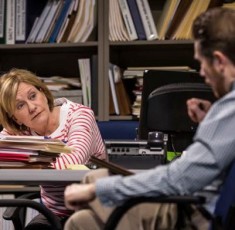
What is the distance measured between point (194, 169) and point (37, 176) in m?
0.62

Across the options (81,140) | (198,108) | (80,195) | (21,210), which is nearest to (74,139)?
(81,140)

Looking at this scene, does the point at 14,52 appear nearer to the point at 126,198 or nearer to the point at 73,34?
the point at 73,34

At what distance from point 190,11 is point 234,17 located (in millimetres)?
2285

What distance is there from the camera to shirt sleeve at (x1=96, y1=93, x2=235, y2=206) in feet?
4.73

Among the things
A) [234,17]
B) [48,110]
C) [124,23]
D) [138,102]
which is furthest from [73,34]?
[234,17]

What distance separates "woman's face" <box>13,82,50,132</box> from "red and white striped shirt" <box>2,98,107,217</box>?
8 cm

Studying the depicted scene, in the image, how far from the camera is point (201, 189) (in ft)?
4.93

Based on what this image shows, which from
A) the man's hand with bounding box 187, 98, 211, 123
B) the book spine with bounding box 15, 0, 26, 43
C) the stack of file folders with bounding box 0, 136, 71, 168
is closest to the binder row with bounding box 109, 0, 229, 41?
the book spine with bounding box 15, 0, 26, 43

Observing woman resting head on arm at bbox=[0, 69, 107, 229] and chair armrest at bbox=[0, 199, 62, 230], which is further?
woman resting head on arm at bbox=[0, 69, 107, 229]

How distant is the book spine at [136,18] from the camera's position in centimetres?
377

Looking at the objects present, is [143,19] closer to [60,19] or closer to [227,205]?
[60,19]

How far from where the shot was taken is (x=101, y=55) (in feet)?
12.4

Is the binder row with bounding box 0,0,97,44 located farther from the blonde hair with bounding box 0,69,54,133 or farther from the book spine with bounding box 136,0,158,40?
the blonde hair with bounding box 0,69,54,133

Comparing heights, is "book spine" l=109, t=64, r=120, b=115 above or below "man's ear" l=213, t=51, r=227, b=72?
below
